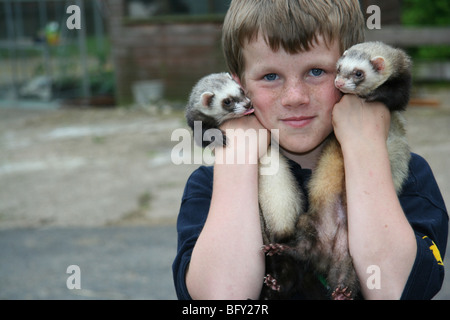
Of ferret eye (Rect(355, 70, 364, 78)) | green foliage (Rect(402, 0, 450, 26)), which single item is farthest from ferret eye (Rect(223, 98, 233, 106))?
Answer: green foliage (Rect(402, 0, 450, 26))

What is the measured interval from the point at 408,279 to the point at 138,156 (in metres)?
4.54

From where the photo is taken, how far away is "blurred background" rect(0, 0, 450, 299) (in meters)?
3.46

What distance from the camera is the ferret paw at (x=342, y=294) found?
139 cm

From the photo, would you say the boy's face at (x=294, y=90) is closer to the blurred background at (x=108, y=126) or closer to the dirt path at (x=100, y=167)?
the blurred background at (x=108, y=126)

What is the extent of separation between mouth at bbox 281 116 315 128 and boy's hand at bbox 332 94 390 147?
0.25 feet

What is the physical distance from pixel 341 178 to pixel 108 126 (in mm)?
6038

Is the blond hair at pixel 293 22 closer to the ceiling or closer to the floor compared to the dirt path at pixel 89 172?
closer to the ceiling

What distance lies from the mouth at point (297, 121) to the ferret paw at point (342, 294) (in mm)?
427

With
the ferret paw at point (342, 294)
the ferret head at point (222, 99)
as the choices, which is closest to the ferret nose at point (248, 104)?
the ferret head at point (222, 99)

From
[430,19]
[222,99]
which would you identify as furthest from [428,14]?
[222,99]

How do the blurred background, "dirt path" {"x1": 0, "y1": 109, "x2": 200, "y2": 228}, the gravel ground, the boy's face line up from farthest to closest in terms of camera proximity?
1. "dirt path" {"x1": 0, "y1": 109, "x2": 200, "y2": 228}
2. the blurred background
3. the gravel ground
4. the boy's face

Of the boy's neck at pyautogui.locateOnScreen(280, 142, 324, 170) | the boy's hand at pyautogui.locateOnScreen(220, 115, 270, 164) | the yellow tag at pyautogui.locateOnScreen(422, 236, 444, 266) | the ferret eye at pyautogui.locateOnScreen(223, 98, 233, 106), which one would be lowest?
the yellow tag at pyautogui.locateOnScreen(422, 236, 444, 266)

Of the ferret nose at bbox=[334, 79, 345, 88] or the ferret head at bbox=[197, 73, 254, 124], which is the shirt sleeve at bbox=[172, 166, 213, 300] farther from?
the ferret nose at bbox=[334, 79, 345, 88]

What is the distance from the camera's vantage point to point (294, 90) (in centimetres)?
137
